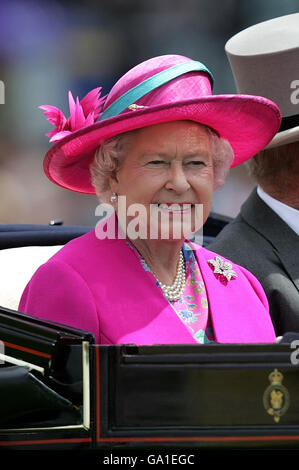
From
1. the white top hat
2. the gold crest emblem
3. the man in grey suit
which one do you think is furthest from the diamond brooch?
the gold crest emblem

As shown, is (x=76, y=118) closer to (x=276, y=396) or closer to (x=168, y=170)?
(x=168, y=170)

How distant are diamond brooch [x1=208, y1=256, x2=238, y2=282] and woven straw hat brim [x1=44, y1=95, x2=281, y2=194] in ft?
0.96

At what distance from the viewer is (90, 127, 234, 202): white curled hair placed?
1.98 m

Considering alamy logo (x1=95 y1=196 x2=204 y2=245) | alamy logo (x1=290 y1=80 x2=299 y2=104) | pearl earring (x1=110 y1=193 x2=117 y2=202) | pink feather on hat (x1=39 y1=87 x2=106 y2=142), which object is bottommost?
alamy logo (x1=95 y1=196 x2=204 y2=245)

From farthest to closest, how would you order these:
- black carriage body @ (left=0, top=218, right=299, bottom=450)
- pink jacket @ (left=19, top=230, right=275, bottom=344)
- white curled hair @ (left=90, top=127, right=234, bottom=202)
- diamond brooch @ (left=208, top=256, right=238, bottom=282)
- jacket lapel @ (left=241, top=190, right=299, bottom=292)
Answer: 1. jacket lapel @ (left=241, top=190, right=299, bottom=292)
2. diamond brooch @ (left=208, top=256, right=238, bottom=282)
3. white curled hair @ (left=90, top=127, right=234, bottom=202)
4. pink jacket @ (left=19, top=230, right=275, bottom=344)
5. black carriage body @ (left=0, top=218, right=299, bottom=450)

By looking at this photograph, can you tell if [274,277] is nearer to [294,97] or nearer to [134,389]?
[294,97]

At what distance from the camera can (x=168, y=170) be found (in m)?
1.94

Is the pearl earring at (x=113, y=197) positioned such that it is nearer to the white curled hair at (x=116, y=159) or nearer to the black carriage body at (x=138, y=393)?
the white curled hair at (x=116, y=159)

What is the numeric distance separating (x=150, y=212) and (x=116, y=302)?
0.21m

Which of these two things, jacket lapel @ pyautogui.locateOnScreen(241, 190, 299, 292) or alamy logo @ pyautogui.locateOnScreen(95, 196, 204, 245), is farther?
jacket lapel @ pyautogui.locateOnScreen(241, 190, 299, 292)

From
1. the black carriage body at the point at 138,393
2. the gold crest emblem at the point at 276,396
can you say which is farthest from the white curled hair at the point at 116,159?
the gold crest emblem at the point at 276,396

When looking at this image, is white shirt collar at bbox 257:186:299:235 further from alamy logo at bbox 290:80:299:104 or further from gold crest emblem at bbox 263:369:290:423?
gold crest emblem at bbox 263:369:290:423

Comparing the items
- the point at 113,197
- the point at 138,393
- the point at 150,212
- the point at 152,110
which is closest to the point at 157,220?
the point at 150,212

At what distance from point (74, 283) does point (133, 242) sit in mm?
228
